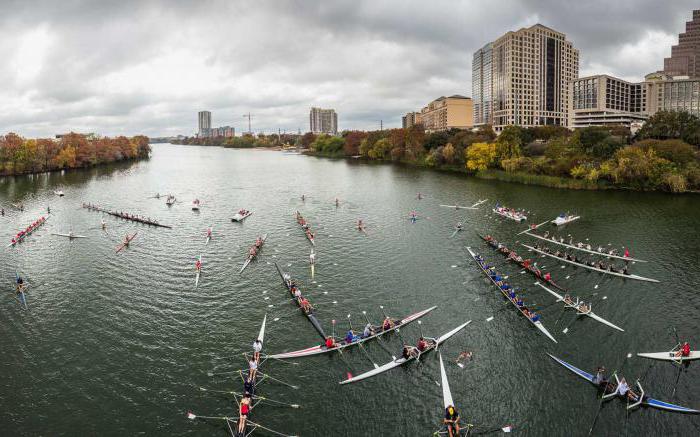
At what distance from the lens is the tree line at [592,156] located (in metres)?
79.9

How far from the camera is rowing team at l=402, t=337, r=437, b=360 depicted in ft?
87.6

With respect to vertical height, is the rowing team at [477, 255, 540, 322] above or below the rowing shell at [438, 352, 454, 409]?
above

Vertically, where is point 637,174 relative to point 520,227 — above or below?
above

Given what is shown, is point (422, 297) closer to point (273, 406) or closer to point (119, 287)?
point (273, 406)

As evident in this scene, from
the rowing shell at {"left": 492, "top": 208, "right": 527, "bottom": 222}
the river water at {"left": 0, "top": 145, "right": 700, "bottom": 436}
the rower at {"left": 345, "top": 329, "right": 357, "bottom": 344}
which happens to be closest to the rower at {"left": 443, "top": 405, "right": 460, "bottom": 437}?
the river water at {"left": 0, "top": 145, "right": 700, "bottom": 436}

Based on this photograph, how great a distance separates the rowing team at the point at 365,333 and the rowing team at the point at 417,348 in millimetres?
2256

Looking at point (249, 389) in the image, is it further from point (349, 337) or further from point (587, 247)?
point (587, 247)

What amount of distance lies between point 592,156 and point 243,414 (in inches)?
3667

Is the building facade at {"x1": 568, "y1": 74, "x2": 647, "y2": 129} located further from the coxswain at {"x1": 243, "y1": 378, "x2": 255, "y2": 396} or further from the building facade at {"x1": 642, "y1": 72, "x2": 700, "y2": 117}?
the coxswain at {"x1": 243, "y1": 378, "x2": 255, "y2": 396}

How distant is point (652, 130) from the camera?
3971 inches

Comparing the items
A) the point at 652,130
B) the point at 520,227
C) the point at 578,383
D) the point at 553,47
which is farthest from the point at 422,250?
the point at 553,47

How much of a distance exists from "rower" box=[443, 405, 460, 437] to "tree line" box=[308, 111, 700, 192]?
77866 millimetres

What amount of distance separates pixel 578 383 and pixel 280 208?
57771 mm

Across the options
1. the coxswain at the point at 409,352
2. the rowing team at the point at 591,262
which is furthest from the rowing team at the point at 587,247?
the coxswain at the point at 409,352
